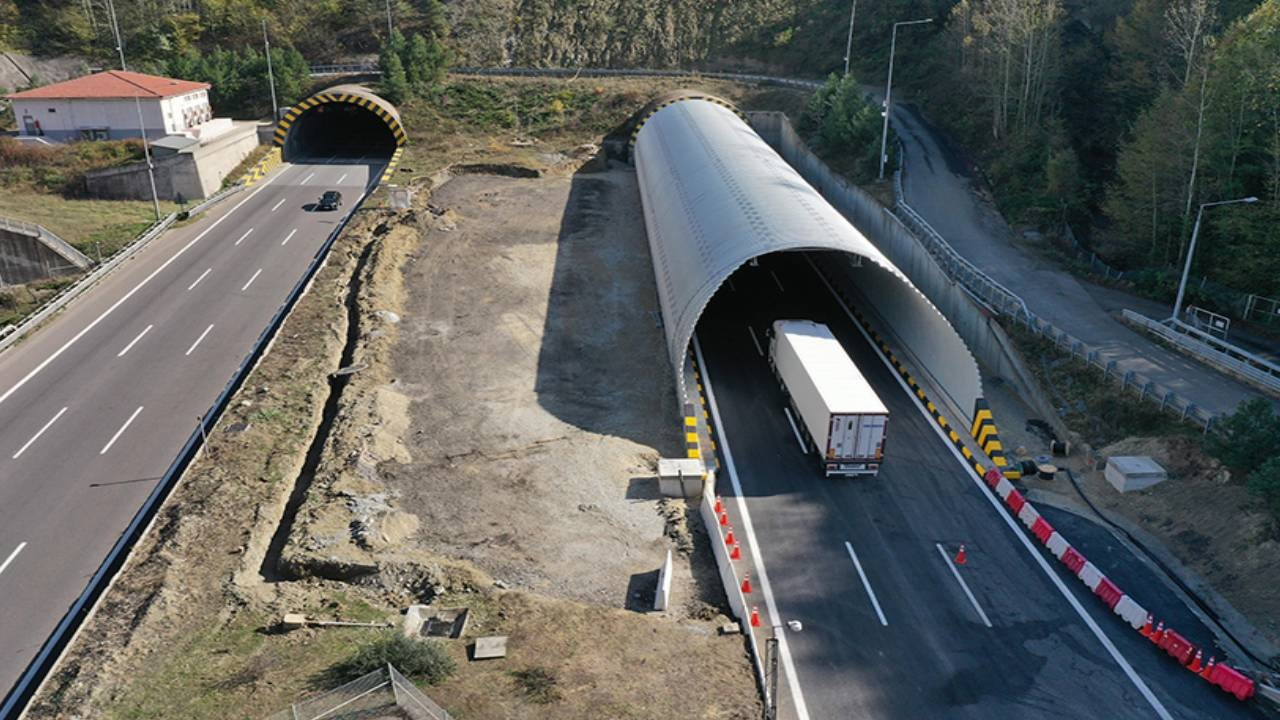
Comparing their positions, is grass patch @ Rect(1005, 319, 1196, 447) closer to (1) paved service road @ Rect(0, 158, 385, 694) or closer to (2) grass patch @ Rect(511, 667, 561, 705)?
(2) grass patch @ Rect(511, 667, 561, 705)

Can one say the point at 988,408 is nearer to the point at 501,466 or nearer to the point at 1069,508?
the point at 1069,508

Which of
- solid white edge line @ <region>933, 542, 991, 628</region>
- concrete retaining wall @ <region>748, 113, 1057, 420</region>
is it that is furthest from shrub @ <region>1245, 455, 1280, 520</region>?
concrete retaining wall @ <region>748, 113, 1057, 420</region>

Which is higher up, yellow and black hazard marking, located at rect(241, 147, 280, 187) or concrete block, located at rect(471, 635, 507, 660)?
yellow and black hazard marking, located at rect(241, 147, 280, 187)

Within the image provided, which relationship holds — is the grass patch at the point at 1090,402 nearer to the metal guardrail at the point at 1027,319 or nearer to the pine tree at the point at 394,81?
the metal guardrail at the point at 1027,319

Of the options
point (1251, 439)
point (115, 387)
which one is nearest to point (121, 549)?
point (115, 387)

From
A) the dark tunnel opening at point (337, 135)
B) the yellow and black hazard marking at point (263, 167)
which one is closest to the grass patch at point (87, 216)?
the yellow and black hazard marking at point (263, 167)

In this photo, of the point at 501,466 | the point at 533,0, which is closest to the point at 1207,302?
the point at 501,466

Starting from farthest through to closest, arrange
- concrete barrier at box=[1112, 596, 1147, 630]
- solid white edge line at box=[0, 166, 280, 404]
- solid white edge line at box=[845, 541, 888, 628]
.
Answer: solid white edge line at box=[0, 166, 280, 404]
solid white edge line at box=[845, 541, 888, 628]
concrete barrier at box=[1112, 596, 1147, 630]
